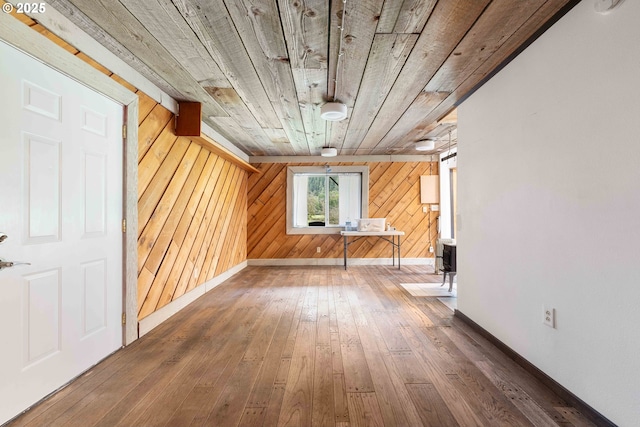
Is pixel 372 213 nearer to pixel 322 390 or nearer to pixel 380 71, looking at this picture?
pixel 380 71

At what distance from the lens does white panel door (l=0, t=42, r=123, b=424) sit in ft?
5.13

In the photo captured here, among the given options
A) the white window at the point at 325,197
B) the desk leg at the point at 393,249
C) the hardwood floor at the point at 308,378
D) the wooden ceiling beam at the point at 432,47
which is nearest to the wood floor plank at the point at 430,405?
the hardwood floor at the point at 308,378

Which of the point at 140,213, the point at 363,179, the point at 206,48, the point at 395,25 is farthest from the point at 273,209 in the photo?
the point at 395,25

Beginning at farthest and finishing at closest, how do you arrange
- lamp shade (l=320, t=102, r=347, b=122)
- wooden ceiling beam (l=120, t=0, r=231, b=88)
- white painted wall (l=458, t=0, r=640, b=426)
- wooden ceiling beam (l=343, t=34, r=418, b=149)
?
lamp shade (l=320, t=102, r=347, b=122) < wooden ceiling beam (l=343, t=34, r=418, b=149) < wooden ceiling beam (l=120, t=0, r=231, b=88) < white painted wall (l=458, t=0, r=640, b=426)

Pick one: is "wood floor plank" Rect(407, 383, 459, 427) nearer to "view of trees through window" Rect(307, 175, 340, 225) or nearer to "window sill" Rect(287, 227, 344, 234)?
"window sill" Rect(287, 227, 344, 234)

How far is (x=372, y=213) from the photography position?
6.38m

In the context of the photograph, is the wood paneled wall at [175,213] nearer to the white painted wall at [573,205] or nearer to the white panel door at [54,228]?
the white panel door at [54,228]

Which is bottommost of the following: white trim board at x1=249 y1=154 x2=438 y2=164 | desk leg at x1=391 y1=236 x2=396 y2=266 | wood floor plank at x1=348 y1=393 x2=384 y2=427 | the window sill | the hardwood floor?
the hardwood floor

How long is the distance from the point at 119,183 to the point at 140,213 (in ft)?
1.18

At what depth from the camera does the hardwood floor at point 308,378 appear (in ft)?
5.28

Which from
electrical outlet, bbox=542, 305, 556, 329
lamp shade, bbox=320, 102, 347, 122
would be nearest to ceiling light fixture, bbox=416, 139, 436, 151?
lamp shade, bbox=320, 102, 347, 122

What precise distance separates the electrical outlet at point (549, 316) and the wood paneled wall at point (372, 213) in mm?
4412

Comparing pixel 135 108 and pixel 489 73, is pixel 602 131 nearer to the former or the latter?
pixel 489 73

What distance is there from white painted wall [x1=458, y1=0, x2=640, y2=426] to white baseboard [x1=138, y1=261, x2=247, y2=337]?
3.01m
